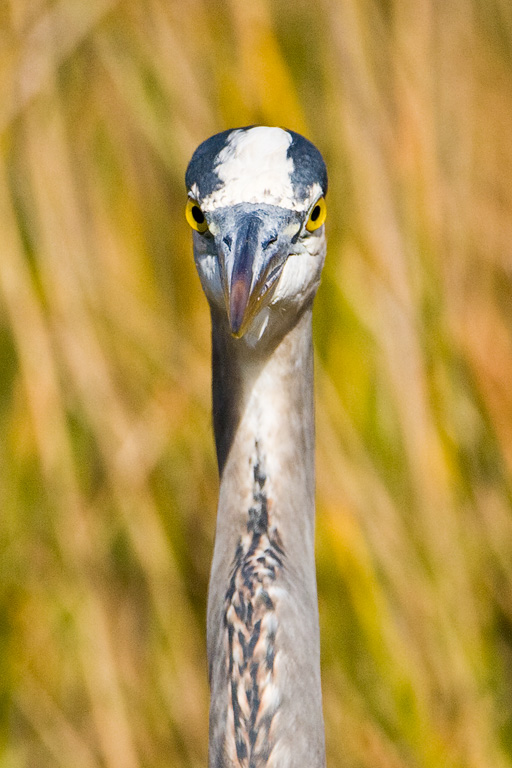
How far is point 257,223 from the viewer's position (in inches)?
37.8

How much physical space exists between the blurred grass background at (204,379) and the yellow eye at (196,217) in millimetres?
867

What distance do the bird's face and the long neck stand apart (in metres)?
0.08

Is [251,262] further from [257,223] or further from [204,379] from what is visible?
[204,379]

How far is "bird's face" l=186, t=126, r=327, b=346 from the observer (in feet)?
3.11

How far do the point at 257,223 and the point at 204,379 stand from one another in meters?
1.00

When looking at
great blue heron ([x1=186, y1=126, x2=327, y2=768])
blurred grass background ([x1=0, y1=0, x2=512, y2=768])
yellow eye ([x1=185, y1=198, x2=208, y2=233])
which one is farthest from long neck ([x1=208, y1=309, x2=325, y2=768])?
blurred grass background ([x1=0, y1=0, x2=512, y2=768])

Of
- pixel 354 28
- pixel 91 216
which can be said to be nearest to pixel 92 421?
pixel 91 216

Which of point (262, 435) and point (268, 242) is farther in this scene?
point (262, 435)

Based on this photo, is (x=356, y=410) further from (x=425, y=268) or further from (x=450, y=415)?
(x=425, y=268)

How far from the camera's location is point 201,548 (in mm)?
2018

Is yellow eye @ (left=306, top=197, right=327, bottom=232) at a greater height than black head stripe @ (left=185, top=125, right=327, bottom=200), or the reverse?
black head stripe @ (left=185, top=125, right=327, bottom=200)

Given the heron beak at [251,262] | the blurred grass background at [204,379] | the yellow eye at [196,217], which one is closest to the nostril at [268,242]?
the heron beak at [251,262]

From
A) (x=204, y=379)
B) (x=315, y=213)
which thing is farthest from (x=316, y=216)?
(x=204, y=379)

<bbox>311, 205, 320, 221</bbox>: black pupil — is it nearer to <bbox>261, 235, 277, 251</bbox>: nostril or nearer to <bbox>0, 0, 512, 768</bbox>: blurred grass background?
<bbox>261, 235, 277, 251</bbox>: nostril
